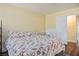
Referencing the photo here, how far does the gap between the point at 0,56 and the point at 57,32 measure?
950 millimetres

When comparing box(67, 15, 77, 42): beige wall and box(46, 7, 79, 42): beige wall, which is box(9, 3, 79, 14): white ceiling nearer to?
box(46, 7, 79, 42): beige wall

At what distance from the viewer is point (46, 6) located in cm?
198

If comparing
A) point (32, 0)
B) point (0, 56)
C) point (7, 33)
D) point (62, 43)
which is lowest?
point (0, 56)

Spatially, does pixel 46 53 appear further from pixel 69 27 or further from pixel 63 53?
pixel 69 27

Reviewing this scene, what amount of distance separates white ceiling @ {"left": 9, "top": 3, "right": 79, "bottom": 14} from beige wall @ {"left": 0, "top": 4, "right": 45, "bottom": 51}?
0.22ft

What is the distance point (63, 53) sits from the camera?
6.51 feet

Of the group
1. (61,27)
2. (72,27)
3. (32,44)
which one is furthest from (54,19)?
(32,44)

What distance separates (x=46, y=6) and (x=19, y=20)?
0.48 meters

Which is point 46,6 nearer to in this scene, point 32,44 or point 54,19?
point 54,19

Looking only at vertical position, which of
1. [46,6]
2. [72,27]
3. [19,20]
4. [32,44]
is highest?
[46,6]

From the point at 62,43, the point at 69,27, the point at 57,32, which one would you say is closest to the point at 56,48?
the point at 62,43

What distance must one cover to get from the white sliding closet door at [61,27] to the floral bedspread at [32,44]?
0.10m

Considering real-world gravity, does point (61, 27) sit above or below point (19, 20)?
below

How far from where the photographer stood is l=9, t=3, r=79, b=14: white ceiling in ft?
6.40
